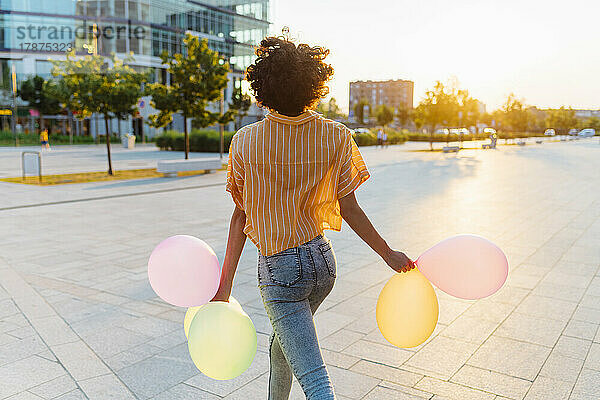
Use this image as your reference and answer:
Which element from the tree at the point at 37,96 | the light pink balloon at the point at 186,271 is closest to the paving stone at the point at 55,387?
the light pink balloon at the point at 186,271

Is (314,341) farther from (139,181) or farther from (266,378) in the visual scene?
(139,181)

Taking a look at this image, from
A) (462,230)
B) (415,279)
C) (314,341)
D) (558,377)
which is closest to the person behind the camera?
(314,341)

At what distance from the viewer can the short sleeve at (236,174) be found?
2143 millimetres

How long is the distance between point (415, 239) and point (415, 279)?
5884 mm

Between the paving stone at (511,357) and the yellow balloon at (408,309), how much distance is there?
1601 millimetres

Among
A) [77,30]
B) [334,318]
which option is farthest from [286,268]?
[77,30]

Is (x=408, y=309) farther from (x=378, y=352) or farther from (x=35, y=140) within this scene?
(x=35, y=140)

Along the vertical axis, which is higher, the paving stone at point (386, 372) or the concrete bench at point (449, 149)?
the concrete bench at point (449, 149)

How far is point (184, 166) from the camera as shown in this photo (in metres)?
18.7

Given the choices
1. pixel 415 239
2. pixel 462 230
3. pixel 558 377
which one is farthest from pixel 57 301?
pixel 462 230

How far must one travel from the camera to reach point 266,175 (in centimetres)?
207

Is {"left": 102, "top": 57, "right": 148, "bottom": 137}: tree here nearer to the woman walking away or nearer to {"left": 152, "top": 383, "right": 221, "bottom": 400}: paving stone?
{"left": 152, "top": 383, "right": 221, "bottom": 400}: paving stone

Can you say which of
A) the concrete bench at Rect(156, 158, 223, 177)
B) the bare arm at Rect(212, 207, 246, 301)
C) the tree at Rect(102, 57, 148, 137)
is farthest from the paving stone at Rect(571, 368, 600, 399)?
the tree at Rect(102, 57, 148, 137)

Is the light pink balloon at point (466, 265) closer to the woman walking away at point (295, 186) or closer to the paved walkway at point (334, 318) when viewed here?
the woman walking away at point (295, 186)
